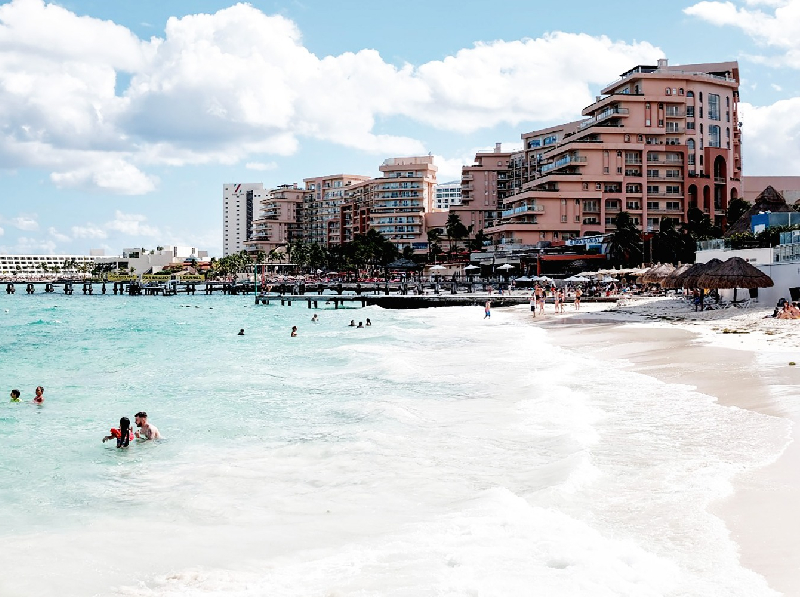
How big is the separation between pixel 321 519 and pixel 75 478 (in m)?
4.75

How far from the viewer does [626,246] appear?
67.2m

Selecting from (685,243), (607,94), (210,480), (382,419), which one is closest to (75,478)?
(210,480)

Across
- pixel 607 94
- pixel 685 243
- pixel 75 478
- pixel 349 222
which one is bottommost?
pixel 75 478

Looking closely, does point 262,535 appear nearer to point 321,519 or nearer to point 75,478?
point 321,519

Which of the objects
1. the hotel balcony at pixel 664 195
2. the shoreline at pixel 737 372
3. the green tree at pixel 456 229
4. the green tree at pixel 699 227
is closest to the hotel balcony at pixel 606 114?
the hotel balcony at pixel 664 195

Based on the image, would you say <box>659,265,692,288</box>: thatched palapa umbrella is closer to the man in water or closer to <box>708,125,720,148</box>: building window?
the man in water

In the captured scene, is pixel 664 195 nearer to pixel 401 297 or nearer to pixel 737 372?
pixel 401 297

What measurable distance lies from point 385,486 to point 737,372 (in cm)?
1225

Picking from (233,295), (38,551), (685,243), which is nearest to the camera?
(38,551)

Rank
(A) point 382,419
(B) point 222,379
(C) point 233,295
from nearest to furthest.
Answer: (A) point 382,419 → (B) point 222,379 → (C) point 233,295

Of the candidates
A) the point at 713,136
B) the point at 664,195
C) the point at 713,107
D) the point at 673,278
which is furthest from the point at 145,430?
the point at 713,107

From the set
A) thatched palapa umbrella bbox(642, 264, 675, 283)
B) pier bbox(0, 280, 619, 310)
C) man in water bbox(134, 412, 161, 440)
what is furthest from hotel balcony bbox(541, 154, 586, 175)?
man in water bbox(134, 412, 161, 440)

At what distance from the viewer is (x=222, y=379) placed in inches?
889

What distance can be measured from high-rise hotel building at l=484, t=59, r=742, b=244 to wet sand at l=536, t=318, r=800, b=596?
43.7 meters
